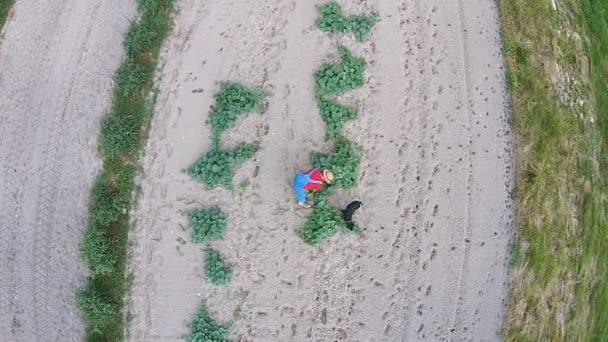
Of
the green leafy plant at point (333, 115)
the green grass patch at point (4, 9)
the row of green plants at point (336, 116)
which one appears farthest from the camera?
the green grass patch at point (4, 9)

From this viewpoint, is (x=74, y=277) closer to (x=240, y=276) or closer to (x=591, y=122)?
(x=240, y=276)

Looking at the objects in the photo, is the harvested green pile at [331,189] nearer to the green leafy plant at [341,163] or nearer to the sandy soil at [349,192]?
the green leafy plant at [341,163]

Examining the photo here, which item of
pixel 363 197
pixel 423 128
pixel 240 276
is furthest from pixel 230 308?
pixel 423 128

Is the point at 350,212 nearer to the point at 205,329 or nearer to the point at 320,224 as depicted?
the point at 320,224

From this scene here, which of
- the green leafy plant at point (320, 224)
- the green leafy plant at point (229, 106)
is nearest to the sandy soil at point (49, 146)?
the green leafy plant at point (229, 106)

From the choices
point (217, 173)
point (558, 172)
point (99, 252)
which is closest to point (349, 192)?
point (217, 173)
